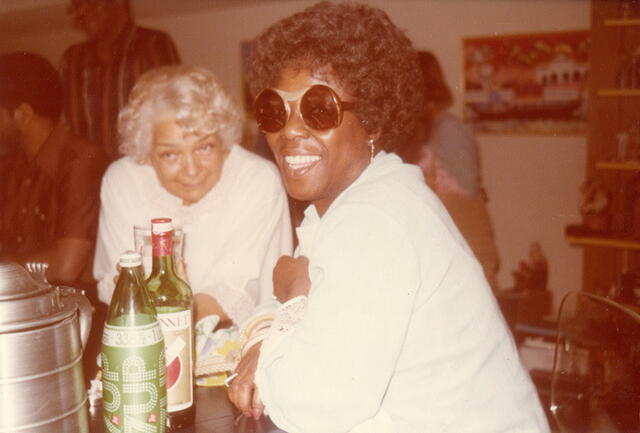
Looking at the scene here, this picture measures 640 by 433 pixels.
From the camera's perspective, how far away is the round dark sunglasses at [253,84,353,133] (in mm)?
1170

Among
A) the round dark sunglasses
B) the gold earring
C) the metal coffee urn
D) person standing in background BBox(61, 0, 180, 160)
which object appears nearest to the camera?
the metal coffee urn

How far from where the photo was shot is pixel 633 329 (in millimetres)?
1442

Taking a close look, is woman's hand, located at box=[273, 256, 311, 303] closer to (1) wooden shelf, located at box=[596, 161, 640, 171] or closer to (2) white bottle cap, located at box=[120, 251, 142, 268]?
(2) white bottle cap, located at box=[120, 251, 142, 268]

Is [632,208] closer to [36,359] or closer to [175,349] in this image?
[175,349]

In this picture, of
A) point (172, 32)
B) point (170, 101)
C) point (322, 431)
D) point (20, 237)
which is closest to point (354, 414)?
point (322, 431)

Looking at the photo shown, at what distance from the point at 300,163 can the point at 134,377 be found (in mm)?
509

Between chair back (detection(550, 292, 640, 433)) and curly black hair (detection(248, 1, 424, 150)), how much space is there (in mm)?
671

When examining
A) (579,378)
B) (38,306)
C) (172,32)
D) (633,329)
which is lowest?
(579,378)

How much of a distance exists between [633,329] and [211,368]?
90 cm

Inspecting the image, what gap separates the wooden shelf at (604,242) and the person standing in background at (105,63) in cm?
237

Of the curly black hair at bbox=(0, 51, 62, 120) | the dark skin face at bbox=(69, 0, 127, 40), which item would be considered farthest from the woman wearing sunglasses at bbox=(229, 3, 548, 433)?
the dark skin face at bbox=(69, 0, 127, 40)

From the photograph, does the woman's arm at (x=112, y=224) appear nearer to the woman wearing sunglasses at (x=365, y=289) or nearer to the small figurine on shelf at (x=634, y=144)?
the woman wearing sunglasses at (x=365, y=289)

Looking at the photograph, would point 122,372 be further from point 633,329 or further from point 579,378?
point 579,378

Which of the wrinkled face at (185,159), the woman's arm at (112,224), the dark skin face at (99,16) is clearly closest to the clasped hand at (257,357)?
the wrinkled face at (185,159)
